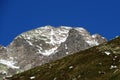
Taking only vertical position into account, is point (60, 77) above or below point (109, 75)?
above

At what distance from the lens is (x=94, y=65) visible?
186ft

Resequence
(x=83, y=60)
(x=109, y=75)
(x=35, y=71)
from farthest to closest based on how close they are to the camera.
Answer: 1. (x=35, y=71)
2. (x=83, y=60)
3. (x=109, y=75)

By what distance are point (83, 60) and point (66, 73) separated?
5391mm

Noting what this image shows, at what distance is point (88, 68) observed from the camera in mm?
56312

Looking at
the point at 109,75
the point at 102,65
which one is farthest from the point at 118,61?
the point at 109,75

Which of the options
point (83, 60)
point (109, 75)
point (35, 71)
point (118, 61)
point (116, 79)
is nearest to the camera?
point (116, 79)

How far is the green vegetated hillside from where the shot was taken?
52.5 meters

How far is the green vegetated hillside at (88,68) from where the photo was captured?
52494mm

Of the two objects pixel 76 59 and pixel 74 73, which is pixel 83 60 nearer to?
pixel 76 59

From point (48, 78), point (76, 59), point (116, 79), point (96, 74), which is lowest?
point (116, 79)

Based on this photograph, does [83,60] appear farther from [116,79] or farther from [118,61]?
[116,79]

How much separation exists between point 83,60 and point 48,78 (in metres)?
6.63

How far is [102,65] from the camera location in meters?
56.0

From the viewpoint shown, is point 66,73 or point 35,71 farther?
point 35,71
